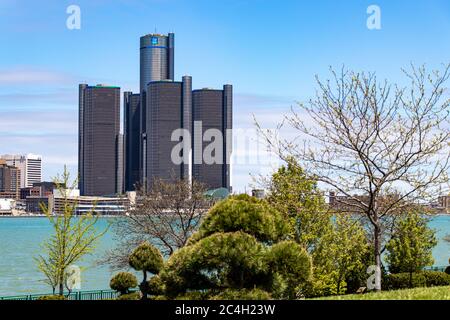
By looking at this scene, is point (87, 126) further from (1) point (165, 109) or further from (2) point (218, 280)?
(2) point (218, 280)

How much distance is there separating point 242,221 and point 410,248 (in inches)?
605

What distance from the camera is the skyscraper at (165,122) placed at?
125375 millimetres

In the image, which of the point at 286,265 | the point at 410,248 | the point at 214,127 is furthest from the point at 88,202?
the point at 286,265

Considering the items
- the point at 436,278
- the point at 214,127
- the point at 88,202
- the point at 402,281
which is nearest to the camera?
the point at 402,281

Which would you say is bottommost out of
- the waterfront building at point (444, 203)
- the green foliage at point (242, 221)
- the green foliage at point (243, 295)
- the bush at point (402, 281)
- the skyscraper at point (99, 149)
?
the bush at point (402, 281)

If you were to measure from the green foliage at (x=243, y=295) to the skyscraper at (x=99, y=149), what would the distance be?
120 meters

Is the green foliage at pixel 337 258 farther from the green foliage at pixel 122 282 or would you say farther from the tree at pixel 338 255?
the green foliage at pixel 122 282

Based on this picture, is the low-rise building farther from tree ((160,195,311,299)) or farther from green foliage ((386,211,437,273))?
green foliage ((386,211,437,273))

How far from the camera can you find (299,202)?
19.6m

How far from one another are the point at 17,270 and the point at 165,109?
9323 centimetres

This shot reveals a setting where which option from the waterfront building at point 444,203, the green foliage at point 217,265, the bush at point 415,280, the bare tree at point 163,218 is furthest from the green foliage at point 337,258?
the bare tree at point 163,218

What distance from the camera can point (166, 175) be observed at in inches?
4980

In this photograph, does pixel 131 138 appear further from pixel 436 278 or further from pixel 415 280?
pixel 415 280
